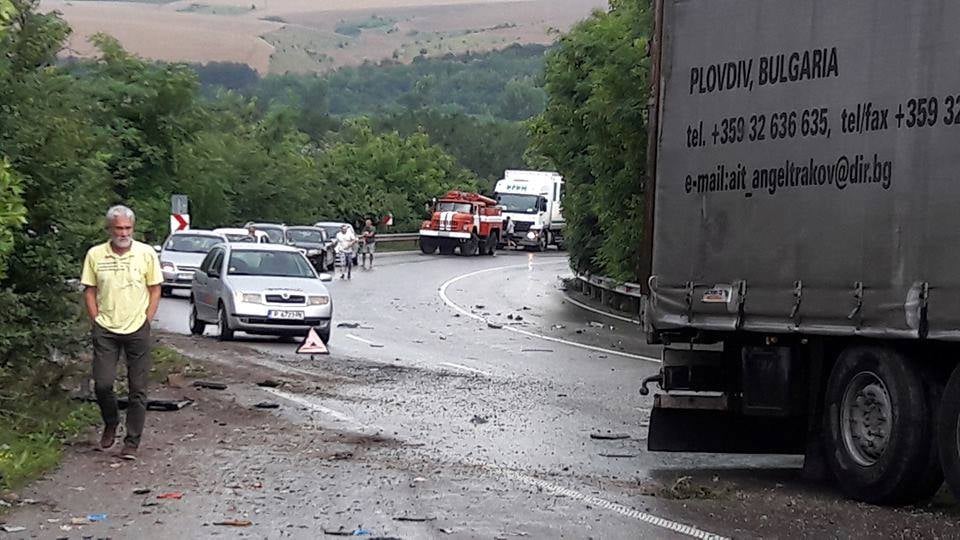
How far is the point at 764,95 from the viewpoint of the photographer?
35.6 ft

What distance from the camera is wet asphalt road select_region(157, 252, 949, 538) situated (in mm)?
9469

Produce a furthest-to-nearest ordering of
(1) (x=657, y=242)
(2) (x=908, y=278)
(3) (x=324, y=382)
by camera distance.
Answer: (3) (x=324, y=382) < (1) (x=657, y=242) < (2) (x=908, y=278)

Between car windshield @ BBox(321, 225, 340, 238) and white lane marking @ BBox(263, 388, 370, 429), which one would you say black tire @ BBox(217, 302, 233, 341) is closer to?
white lane marking @ BBox(263, 388, 370, 429)

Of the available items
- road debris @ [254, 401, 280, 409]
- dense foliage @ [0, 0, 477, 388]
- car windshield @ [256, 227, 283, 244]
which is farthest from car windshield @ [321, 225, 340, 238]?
road debris @ [254, 401, 280, 409]

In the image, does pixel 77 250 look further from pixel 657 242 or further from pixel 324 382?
pixel 657 242

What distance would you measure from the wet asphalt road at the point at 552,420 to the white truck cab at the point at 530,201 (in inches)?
1583

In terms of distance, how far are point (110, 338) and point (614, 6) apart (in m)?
30.5

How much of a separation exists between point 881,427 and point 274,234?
4251 cm

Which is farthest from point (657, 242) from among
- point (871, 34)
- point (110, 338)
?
point (110, 338)

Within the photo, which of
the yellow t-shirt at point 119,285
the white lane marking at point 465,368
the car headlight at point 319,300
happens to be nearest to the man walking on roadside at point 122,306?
the yellow t-shirt at point 119,285

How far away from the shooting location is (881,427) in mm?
9906

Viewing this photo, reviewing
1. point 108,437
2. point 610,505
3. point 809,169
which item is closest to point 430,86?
point 108,437

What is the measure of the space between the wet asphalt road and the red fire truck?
3360 cm

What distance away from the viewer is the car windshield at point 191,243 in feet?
124
